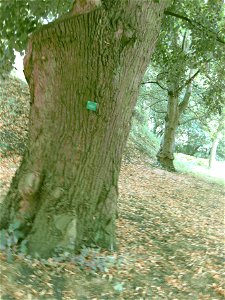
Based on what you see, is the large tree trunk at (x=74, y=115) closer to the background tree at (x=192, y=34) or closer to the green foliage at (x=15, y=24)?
the green foliage at (x=15, y=24)

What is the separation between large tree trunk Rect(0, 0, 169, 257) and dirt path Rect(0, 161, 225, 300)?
1.33 ft

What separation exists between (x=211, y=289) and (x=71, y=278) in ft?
5.70

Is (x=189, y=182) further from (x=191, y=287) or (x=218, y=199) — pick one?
(x=191, y=287)

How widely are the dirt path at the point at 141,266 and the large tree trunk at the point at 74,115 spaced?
1.33ft

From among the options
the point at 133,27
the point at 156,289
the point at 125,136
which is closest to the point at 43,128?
the point at 125,136

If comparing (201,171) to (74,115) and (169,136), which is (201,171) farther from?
(74,115)

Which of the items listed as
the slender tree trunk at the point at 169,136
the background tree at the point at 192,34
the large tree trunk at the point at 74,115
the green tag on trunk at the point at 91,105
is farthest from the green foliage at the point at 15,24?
the slender tree trunk at the point at 169,136

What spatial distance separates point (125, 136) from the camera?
16.6ft

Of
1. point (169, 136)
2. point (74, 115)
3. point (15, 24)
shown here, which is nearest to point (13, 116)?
point (15, 24)

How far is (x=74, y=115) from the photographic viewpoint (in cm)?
464

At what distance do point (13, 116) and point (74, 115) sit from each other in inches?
306

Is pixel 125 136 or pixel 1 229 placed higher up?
pixel 125 136

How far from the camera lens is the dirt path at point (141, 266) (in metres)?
4.13

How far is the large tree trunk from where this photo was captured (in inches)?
180
